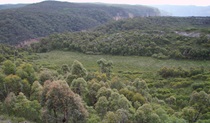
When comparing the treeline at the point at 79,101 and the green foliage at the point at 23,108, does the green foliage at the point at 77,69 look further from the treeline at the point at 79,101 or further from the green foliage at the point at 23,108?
the green foliage at the point at 23,108

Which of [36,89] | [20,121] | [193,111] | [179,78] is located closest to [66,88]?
[20,121]

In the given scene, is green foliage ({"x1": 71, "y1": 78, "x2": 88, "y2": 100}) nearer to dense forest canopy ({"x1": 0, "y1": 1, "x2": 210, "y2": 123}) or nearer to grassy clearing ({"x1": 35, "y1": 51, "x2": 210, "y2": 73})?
dense forest canopy ({"x1": 0, "y1": 1, "x2": 210, "y2": 123})

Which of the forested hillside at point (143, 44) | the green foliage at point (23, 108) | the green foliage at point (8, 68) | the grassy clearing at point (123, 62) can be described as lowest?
the grassy clearing at point (123, 62)

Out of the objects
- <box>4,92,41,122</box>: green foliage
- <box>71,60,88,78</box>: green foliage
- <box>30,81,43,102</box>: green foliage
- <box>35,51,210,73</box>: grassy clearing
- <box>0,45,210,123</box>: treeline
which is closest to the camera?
<box>0,45,210,123</box>: treeline

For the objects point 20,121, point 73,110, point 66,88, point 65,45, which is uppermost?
point 66,88

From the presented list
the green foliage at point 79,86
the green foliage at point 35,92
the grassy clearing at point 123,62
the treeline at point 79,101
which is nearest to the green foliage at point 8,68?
the treeline at point 79,101

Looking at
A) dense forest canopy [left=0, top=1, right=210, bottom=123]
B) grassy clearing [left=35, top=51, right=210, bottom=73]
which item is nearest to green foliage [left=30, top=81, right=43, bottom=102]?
dense forest canopy [left=0, top=1, right=210, bottom=123]

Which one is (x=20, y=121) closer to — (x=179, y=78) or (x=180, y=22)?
(x=179, y=78)

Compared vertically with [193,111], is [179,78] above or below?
below

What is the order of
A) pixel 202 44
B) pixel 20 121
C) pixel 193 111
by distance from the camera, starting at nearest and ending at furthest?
1. pixel 20 121
2. pixel 193 111
3. pixel 202 44
